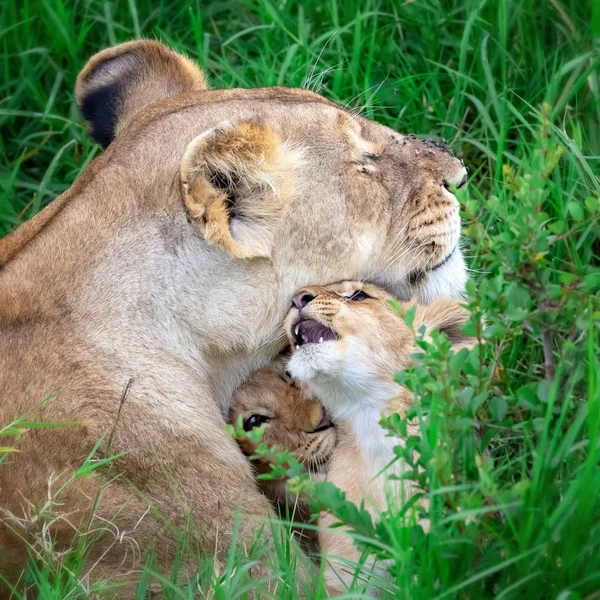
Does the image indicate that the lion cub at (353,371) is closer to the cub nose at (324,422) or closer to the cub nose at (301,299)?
the cub nose at (301,299)

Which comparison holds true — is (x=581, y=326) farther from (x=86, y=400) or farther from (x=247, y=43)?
(x=247, y=43)

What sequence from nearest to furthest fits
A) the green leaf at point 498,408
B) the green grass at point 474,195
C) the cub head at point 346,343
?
1. the green grass at point 474,195
2. the green leaf at point 498,408
3. the cub head at point 346,343

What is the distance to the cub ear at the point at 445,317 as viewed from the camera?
3.71 m

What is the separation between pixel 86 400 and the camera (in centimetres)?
335

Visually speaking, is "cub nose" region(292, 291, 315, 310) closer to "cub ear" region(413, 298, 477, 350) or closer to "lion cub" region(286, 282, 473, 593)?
"lion cub" region(286, 282, 473, 593)

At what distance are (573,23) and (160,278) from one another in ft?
8.05

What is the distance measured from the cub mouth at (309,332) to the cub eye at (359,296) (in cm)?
17

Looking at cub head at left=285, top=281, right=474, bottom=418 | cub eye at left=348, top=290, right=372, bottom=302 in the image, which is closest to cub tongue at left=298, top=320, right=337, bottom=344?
cub head at left=285, top=281, right=474, bottom=418

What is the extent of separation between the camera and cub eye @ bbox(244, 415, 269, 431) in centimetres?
382

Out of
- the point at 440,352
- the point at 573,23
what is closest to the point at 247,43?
the point at 573,23

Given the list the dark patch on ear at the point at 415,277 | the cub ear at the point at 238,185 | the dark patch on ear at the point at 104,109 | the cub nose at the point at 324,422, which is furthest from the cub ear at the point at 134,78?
the cub nose at the point at 324,422

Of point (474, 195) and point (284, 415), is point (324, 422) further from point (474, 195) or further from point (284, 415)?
point (474, 195)

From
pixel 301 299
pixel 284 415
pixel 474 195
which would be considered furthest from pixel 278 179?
pixel 474 195

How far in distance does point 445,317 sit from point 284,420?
2.03ft
